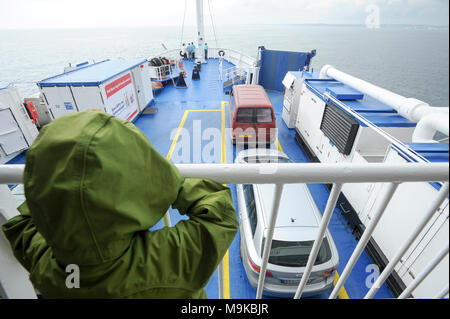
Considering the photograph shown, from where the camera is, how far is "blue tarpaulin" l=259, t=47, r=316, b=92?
11.5 metres

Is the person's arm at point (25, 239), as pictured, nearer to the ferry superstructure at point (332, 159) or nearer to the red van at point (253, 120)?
the ferry superstructure at point (332, 159)

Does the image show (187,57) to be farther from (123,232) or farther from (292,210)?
(123,232)

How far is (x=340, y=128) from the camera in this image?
187 inches

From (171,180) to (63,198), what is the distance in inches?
12.8

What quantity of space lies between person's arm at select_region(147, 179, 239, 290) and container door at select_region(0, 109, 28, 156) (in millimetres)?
9064

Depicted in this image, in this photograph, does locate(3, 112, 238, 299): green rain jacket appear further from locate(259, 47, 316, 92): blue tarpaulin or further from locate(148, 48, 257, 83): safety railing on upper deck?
locate(148, 48, 257, 83): safety railing on upper deck

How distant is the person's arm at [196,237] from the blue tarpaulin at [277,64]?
12.1 metres

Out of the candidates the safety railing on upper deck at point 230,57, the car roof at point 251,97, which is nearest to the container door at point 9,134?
the car roof at point 251,97

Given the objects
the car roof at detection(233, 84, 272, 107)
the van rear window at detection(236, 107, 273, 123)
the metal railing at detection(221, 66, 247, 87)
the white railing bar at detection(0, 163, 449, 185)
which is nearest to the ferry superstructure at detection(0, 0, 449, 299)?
the white railing bar at detection(0, 163, 449, 185)

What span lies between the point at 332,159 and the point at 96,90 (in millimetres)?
7184

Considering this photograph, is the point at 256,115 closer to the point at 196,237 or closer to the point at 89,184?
the point at 196,237
